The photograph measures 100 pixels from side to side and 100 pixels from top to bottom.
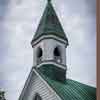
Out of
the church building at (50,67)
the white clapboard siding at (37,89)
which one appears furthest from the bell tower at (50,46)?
the white clapboard siding at (37,89)

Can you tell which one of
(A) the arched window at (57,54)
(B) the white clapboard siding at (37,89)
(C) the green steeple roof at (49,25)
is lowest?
(B) the white clapboard siding at (37,89)

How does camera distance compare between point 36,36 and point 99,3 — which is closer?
point 99,3

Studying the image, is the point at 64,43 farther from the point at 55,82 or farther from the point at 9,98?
the point at 9,98

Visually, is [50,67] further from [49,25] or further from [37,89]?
[49,25]

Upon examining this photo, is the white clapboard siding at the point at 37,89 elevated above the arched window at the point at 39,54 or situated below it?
below

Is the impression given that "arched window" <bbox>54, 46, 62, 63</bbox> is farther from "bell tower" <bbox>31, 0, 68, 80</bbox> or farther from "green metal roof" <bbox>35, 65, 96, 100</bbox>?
"green metal roof" <bbox>35, 65, 96, 100</bbox>

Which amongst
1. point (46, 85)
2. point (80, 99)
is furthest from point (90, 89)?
point (46, 85)

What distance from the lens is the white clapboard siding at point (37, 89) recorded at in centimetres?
472

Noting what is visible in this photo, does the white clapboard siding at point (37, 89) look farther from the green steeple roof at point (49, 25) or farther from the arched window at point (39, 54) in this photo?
the green steeple roof at point (49, 25)

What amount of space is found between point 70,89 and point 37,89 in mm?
396

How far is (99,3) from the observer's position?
3.34 meters

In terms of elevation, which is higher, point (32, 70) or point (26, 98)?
point (32, 70)

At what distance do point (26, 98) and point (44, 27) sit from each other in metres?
0.81

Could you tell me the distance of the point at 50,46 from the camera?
5.01m
